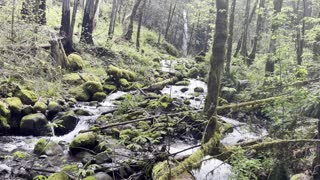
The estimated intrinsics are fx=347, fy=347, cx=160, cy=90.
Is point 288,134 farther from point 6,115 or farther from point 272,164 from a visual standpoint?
point 6,115

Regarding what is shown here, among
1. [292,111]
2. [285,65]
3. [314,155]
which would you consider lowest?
[314,155]

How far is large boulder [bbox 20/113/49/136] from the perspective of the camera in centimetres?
981

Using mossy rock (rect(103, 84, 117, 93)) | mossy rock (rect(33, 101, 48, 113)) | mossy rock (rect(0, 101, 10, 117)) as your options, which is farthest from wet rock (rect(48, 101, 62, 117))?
mossy rock (rect(103, 84, 117, 93))

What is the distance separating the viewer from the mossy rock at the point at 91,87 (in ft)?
44.5

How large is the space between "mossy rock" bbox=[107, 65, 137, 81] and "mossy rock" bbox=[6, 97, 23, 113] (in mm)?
5370

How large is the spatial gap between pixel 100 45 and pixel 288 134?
50.5 feet

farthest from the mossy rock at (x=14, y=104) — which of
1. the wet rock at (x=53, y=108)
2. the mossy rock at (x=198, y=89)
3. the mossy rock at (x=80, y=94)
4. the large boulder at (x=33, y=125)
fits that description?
the mossy rock at (x=198, y=89)

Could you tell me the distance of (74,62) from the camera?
15.4 m

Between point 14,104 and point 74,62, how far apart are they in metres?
5.61

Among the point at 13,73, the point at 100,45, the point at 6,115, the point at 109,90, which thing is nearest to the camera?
the point at 6,115

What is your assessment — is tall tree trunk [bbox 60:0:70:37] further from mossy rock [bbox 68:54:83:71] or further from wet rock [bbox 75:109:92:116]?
wet rock [bbox 75:109:92:116]

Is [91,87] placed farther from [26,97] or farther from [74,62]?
[26,97]

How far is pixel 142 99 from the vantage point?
1269 centimetres

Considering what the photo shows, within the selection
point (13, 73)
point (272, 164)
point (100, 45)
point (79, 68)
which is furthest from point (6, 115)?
point (100, 45)
